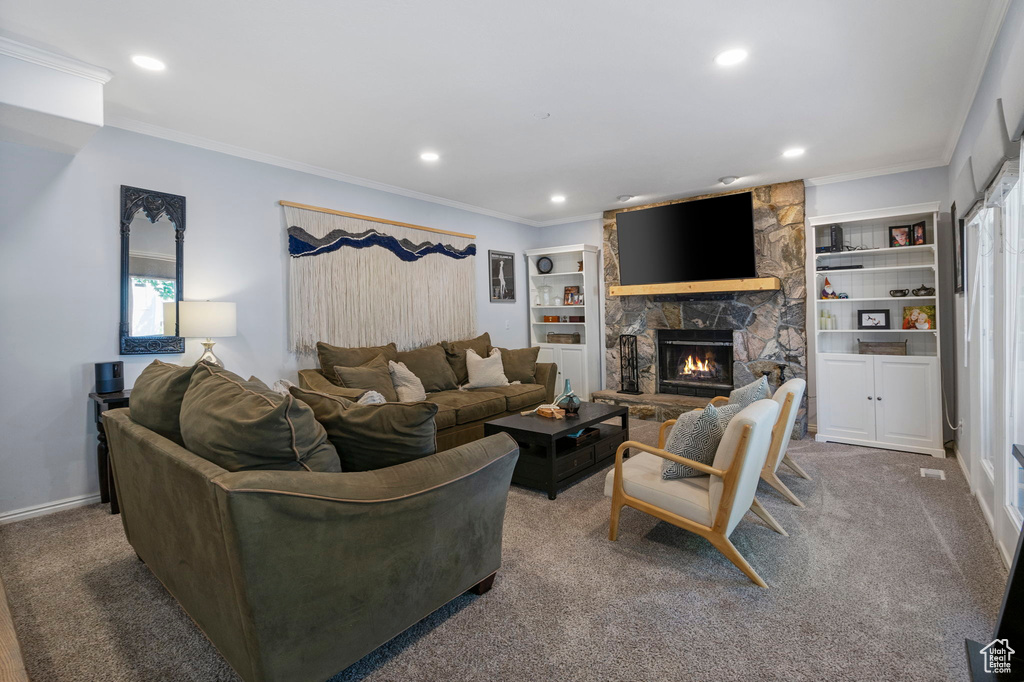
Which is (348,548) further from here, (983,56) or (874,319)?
(874,319)

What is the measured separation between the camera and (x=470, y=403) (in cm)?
452

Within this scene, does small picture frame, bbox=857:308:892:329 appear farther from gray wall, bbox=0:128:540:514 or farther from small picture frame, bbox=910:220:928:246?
gray wall, bbox=0:128:540:514

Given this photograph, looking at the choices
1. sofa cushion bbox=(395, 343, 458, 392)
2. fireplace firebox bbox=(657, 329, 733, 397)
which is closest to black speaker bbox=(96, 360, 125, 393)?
sofa cushion bbox=(395, 343, 458, 392)

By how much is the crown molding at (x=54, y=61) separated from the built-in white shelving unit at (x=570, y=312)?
475 cm

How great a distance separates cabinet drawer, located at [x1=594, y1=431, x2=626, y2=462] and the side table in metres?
3.13

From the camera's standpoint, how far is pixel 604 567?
7.89 ft

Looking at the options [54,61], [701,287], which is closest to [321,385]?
[54,61]

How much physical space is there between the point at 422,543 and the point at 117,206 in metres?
3.22

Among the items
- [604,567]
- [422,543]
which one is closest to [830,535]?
[604,567]

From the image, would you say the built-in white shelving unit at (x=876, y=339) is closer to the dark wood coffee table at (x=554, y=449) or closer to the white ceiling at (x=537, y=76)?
the white ceiling at (x=537, y=76)

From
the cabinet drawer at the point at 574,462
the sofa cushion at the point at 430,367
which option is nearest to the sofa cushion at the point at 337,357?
the sofa cushion at the point at 430,367

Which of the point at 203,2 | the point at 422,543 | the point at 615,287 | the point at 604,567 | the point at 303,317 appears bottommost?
the point at 604,567

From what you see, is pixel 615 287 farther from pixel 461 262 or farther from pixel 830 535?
pixel 830 535

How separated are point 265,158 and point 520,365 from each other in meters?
3.09
